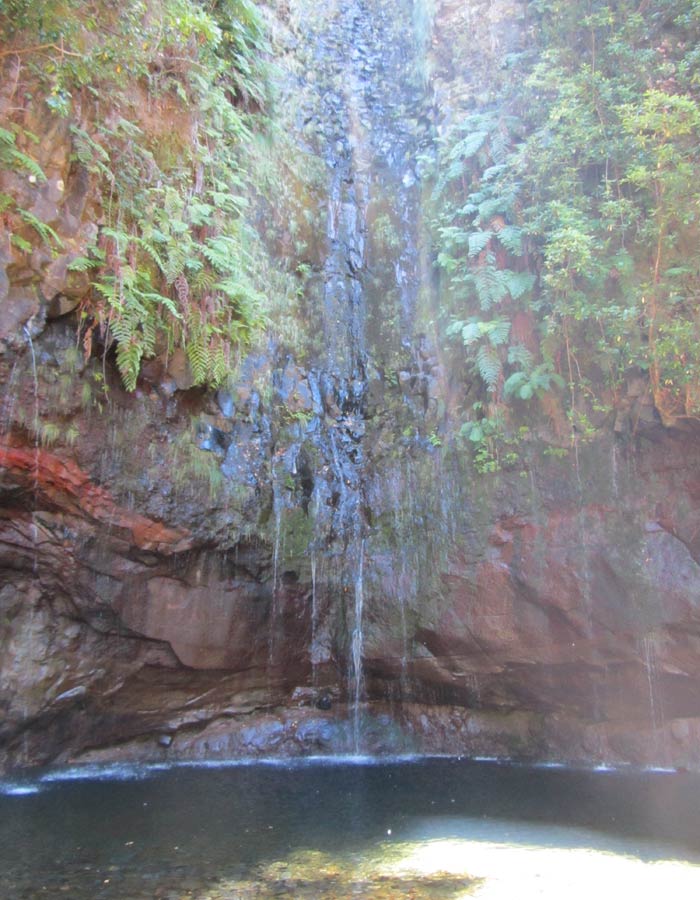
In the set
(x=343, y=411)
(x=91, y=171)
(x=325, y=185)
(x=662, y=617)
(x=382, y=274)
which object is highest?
(x=325, y=185)

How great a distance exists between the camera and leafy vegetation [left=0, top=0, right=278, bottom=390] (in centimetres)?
689

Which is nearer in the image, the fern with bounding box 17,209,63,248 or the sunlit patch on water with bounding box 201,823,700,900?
the sunlit patch on water with bounding box 201,823,700,900

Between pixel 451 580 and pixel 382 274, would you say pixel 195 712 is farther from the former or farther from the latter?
pixel 382 274

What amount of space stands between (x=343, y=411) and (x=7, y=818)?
6.71 meters

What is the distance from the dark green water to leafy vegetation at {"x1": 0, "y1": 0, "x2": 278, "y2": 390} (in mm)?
4497

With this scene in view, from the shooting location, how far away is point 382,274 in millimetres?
11633

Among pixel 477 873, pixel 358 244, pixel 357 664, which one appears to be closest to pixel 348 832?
pixel 477 873

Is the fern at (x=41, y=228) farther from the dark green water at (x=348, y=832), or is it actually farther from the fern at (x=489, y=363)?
the dark green water at (x=348, y=832)

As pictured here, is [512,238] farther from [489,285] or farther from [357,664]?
[357,664]

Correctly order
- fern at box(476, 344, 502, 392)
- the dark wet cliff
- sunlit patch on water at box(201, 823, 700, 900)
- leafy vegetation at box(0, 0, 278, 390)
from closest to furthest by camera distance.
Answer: sunlit patch on water at box(201, 823, 700, 900) < leafy vegetation at box(0, 0, 278, 390) < the dark wet cliff < fern at box(476, 344, 502, 392)

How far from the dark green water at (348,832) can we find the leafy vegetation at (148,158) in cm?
450

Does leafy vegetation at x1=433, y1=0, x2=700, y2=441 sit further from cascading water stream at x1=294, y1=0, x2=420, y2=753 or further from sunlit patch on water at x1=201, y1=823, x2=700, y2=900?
sunlit patch on water at x1=201, y1=823, x2=700, y2=900

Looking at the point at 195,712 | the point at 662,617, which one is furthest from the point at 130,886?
the point at 662,617

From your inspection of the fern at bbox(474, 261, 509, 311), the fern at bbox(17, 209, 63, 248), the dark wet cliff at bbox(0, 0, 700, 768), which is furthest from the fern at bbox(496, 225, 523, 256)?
the fern at bbox(17, 209, 63, 248)
